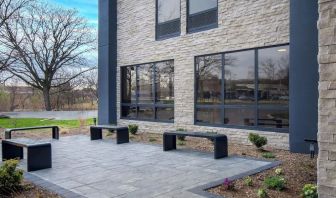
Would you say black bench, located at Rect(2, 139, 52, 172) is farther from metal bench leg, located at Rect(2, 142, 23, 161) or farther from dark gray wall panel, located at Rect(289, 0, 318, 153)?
dark gray wall panel, located at Rect(289, 0, 318, 153)

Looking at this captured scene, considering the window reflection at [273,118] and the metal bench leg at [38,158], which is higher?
the window reflection at [273,118]

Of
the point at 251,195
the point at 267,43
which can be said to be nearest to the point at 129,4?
the point at 267,43

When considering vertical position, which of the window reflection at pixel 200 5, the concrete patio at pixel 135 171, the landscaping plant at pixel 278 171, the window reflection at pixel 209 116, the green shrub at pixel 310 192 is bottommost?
the concrete patio at pixel 135 171

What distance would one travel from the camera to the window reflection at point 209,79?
10.6 meters

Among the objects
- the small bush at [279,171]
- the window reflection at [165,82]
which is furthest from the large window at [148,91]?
the small bush at [279,171]

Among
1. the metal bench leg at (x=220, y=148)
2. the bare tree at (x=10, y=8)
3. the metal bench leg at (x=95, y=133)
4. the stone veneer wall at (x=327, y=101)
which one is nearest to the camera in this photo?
the stone veneer wall at (x=327, y=101)

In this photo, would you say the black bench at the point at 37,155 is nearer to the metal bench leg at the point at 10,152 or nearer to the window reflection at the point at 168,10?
the metal bench leg at the point at 10,152

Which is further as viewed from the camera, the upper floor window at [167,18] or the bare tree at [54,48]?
the bare tree at [54,48]

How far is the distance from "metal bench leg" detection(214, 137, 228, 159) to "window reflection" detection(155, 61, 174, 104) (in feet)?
14.9

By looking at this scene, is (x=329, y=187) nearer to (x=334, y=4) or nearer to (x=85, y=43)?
(x=334, y=4)

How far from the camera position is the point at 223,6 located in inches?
410

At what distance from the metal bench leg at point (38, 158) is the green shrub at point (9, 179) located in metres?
1.38

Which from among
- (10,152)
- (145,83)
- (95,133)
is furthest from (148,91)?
(10,152)

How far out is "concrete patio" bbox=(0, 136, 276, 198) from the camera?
17.6ft
